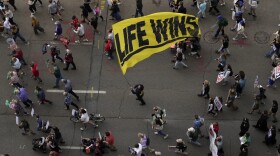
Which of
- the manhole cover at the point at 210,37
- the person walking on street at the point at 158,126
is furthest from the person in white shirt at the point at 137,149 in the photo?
the manhole cover at the point at 210,37

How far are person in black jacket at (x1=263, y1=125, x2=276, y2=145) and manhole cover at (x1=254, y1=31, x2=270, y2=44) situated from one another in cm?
622

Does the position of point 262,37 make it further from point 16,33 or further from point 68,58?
point 16,33

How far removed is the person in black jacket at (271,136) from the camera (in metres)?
19.4

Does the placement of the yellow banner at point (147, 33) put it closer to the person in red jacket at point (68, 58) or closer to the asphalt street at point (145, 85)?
the asphalt street at point (145, 85)

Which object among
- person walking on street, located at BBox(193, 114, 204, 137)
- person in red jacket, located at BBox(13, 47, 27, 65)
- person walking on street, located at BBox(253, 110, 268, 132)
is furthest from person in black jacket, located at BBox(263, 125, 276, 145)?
person in red jacket, located at BBox(13, 47, 27, 65)

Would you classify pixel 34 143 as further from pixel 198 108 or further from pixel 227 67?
pixel 227 67

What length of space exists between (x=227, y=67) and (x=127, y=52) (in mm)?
6365

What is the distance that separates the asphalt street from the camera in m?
20.6

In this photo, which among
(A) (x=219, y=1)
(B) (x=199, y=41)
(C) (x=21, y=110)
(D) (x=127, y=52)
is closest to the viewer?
(D) (x=127, y=52)

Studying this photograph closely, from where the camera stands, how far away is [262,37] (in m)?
24.6

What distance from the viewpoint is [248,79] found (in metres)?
22.8

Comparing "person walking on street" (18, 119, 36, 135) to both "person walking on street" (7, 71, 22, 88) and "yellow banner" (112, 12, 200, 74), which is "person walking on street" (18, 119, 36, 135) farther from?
"yellow banner" (112, 12, 200, 74)

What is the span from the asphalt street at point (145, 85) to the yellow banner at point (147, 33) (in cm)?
466

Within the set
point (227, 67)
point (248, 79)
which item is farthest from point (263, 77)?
point (227, 67)
